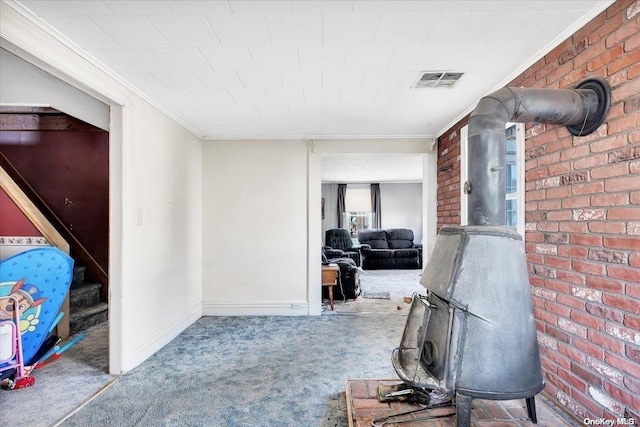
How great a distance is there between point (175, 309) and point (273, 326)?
3.39 feet

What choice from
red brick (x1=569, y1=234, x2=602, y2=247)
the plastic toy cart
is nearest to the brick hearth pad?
red brick (x1=569, y1=234, x2=602, y2=247)

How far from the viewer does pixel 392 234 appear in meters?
8.05

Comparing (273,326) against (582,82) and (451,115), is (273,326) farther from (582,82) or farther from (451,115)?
(582,82)

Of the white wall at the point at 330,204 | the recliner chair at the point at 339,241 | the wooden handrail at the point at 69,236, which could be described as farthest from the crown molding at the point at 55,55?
the white wall at the point at 330,204

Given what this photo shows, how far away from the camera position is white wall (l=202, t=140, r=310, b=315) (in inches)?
155

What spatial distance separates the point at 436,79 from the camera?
2.31 m

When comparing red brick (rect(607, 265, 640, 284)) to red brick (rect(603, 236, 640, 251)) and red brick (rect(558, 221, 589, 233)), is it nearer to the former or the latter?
red brick (rect(603, 236, 640, 251))

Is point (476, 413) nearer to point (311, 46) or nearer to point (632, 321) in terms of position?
point (632, 321)

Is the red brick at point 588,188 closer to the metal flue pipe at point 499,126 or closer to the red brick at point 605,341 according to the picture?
the metal flue pipe at point 499,126

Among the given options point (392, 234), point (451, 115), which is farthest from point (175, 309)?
point (392, 234)

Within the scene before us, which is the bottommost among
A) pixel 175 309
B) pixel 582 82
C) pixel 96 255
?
pixel 175 309

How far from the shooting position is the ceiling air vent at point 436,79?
2232 mm

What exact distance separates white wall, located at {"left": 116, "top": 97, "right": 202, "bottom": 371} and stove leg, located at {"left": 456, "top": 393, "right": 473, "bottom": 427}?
232 centimetres

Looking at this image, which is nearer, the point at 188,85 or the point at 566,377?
the point at 566,377
